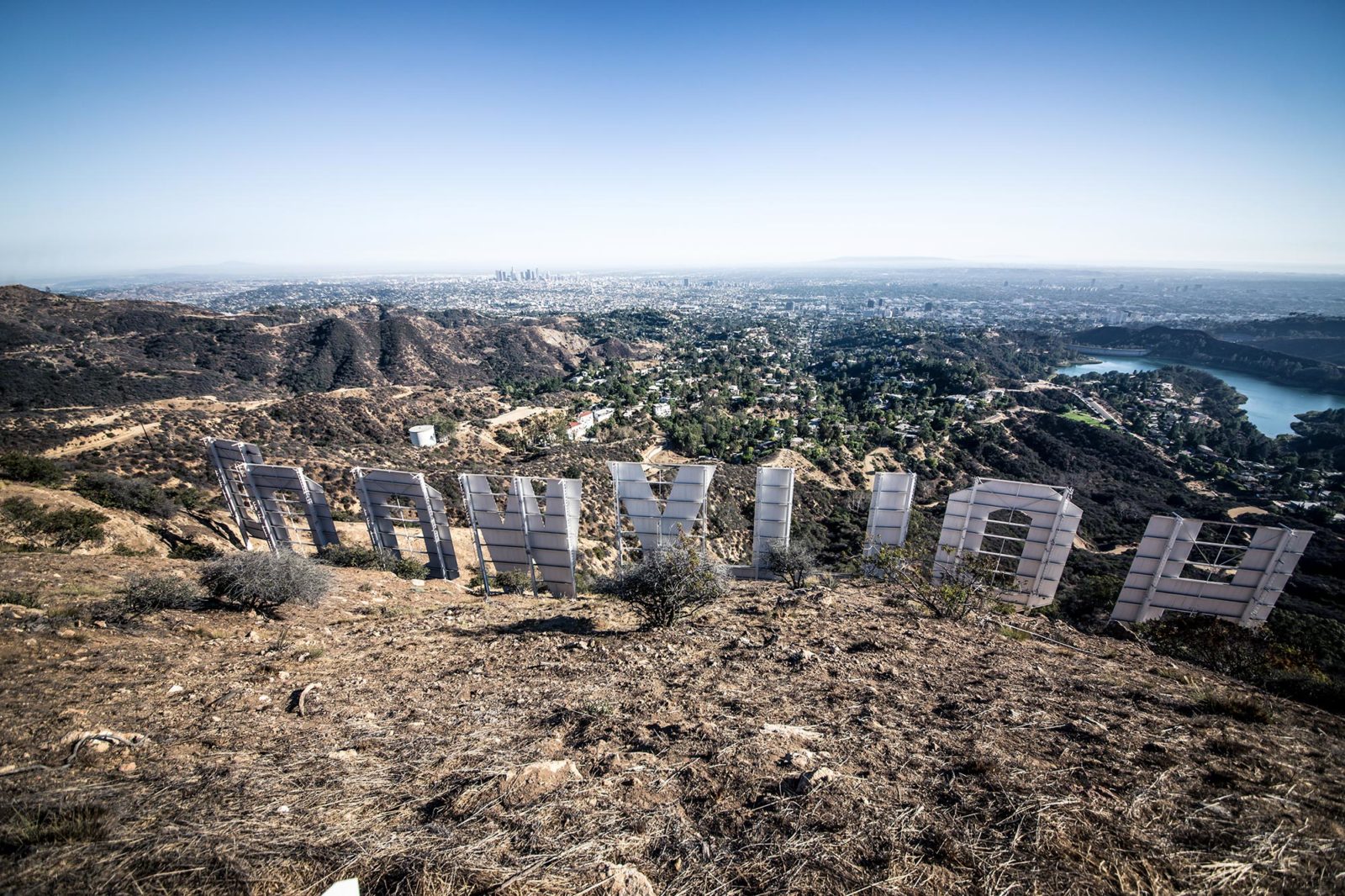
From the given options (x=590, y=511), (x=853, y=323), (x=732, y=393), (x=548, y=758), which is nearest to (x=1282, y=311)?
(x=853, y=323)

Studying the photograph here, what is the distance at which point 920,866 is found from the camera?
10.3ft

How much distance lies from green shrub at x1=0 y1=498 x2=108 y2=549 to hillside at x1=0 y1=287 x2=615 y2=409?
113 ft

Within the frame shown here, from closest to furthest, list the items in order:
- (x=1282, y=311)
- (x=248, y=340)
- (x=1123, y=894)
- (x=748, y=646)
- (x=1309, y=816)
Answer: (x=1123, y=894) → (x=1309, y=816) → (x=748, y=646) → (x=248, y=340) → (x=1282, y=311)

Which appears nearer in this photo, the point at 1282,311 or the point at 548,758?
the point at 548,758

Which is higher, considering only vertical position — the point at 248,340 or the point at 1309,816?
the point at 1309,816

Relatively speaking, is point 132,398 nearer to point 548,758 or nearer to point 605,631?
point 605,631

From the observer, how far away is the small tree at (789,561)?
42.8ft

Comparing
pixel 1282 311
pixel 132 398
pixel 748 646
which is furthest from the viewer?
pixel 1282 311

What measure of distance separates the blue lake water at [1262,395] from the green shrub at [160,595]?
9774cm

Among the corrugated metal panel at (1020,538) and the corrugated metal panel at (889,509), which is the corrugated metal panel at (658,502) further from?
the corrugated metal panel at (1020,538)

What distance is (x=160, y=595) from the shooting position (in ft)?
27.0

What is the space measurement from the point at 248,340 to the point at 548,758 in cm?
8582

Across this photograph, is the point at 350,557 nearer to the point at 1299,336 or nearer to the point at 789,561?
the point at 789,561

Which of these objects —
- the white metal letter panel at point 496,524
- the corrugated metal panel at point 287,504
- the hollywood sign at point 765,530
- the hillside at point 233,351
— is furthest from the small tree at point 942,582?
the hillside at point 233,351
